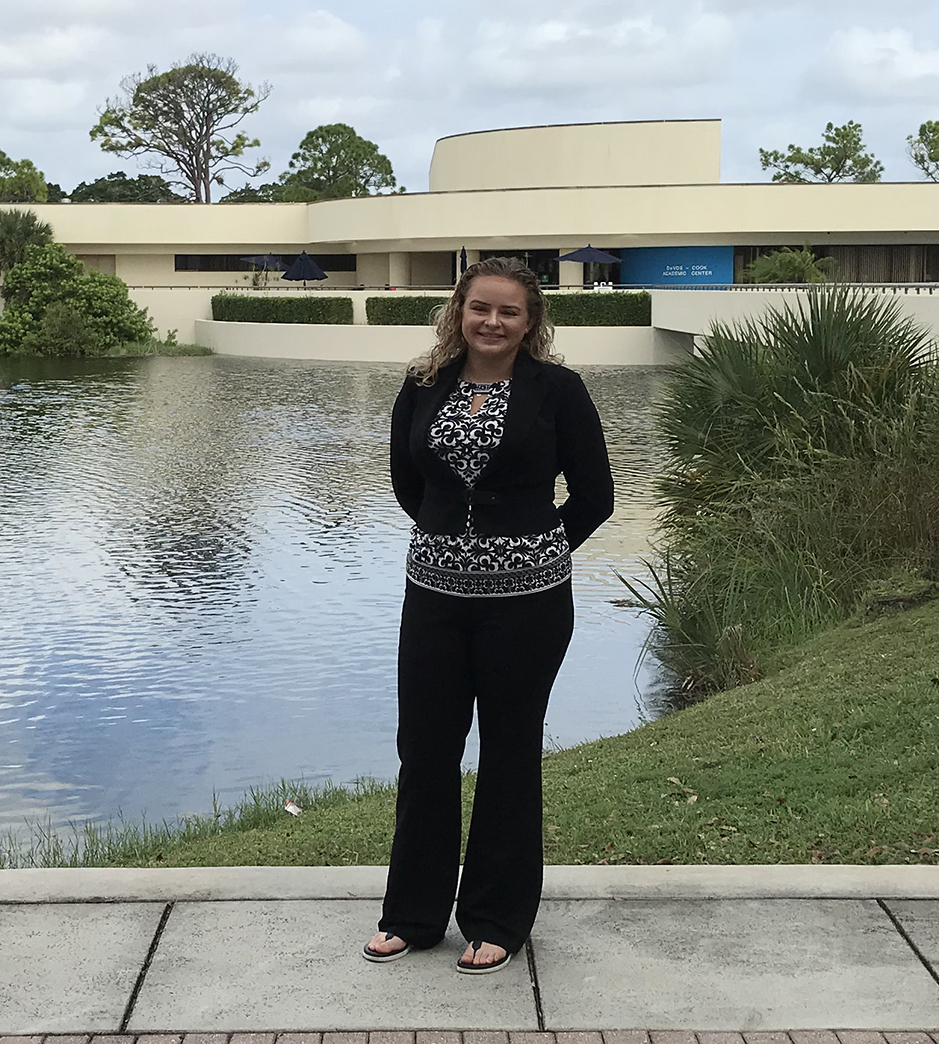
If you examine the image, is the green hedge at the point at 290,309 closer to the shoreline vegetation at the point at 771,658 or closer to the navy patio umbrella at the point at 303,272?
the navy patio umbrella at the point at 303,272

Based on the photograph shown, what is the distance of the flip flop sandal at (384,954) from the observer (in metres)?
3.71

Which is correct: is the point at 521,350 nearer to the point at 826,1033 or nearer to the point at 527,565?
the point at 527,565

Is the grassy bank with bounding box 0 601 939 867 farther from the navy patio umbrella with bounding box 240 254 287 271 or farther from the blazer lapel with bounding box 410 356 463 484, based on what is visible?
the navy patio umbrella with bounding box 240 254 287 271

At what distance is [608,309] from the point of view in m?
40.2

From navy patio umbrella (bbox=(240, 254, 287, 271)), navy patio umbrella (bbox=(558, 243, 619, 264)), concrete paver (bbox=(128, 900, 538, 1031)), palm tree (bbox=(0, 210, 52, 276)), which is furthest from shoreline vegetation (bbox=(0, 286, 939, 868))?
navy patio umbrella (bbox=(240, 254, 287, 271))

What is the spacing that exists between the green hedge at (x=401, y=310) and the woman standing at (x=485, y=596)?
37.1 metres

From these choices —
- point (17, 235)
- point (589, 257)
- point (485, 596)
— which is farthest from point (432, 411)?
point (17, 235)

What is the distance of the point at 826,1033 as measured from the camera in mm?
3334

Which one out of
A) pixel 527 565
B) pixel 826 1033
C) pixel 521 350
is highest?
pixel 521 350

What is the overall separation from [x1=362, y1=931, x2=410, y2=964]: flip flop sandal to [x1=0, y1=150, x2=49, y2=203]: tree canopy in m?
77.1

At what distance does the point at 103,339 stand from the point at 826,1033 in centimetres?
4162

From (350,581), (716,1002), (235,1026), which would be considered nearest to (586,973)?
(716,1002)

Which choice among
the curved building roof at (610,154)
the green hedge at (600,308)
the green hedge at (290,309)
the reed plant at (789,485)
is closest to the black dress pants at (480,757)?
the reed plant at (789,485)

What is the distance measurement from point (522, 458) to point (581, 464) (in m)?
0.21
